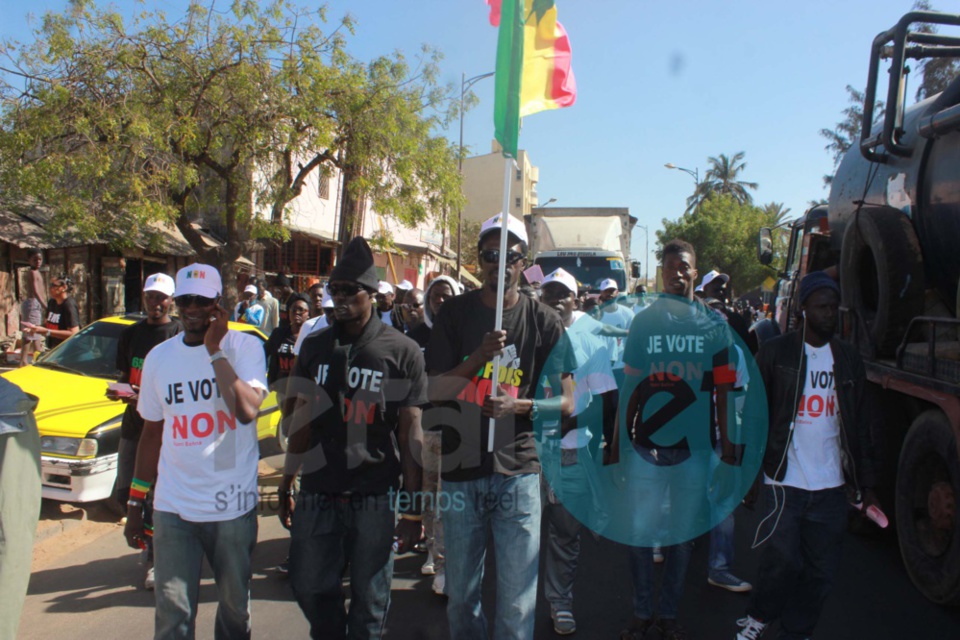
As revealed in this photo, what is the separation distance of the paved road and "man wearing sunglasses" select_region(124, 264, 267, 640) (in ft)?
3.61

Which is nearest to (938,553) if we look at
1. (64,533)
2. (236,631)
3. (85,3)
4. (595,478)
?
(595,478)

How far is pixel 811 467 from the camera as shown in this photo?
138 inches

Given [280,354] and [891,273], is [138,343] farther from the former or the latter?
→ [891,273]

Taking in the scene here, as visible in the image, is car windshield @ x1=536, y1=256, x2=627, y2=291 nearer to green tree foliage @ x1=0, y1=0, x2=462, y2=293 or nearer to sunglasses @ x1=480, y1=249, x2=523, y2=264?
green tree foliage @ x1=0, y1=0, x2=462, y2=293

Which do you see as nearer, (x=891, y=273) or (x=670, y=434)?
(x=670, y=434)

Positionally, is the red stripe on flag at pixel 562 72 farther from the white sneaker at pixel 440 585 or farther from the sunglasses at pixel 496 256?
the white sneaker at pixel 440 585

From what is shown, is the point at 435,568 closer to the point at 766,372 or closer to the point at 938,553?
the point at 766,372

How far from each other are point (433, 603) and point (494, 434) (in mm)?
1855

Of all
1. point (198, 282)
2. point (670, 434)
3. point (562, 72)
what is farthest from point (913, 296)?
point (198, 282)

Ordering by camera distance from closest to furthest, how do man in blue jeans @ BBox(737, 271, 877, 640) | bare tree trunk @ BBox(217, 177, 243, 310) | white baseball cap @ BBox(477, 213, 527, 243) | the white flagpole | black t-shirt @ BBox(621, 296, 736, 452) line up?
the white flagpole < white baseball cap @ BBox(477, 213, 527, 243) < man in blue jeans @ BBox(737, 271, 877, 640) < black t-shirt @ BBox(621, 296, 736, 452) < bare tree trunk @ BBox(217, 177, 243, 310)

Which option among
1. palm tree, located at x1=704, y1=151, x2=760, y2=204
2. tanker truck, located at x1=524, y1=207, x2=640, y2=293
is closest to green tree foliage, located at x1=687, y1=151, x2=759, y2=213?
palm tree, located at x1=704, y1=151, x2=760, y2=204

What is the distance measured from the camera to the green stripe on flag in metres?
3.14

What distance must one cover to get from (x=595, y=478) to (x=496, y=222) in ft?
6.07

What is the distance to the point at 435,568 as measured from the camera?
15.7ft
